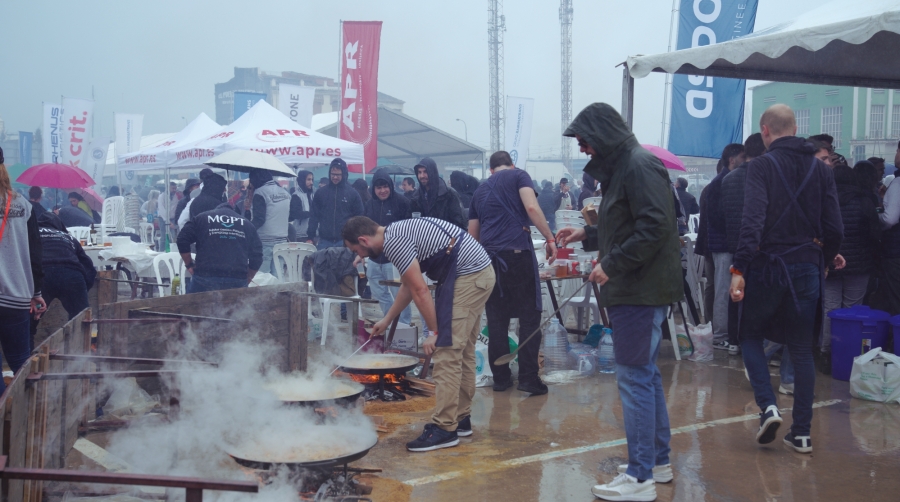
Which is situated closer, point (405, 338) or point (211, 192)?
point (405, 338)

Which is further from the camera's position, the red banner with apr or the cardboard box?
A: the red banner with apr

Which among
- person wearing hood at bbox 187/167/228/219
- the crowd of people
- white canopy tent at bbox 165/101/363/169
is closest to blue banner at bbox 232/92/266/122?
white canopy tent at bbox 165/101/363/169

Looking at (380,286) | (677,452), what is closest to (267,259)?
(380,286)

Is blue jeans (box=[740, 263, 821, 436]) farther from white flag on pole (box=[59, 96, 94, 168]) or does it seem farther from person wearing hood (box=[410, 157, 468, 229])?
white flag on pole (box=[59, 96, 94, 168])

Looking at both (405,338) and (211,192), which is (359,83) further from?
(405,338)

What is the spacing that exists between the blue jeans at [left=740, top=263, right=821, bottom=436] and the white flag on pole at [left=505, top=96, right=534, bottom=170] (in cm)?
1714

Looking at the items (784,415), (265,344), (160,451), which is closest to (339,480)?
(160,451)

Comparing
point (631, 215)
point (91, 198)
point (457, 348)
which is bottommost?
point (457, 348)

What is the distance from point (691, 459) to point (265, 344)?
10.3 ft

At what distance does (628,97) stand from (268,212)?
490cm

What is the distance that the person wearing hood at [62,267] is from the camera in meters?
5.26

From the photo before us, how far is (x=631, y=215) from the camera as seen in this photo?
347 cm

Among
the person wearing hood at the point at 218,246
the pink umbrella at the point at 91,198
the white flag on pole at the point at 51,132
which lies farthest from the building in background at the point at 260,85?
the person wearing hood at the point at 218,246

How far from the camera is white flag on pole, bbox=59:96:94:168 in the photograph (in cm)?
1989
